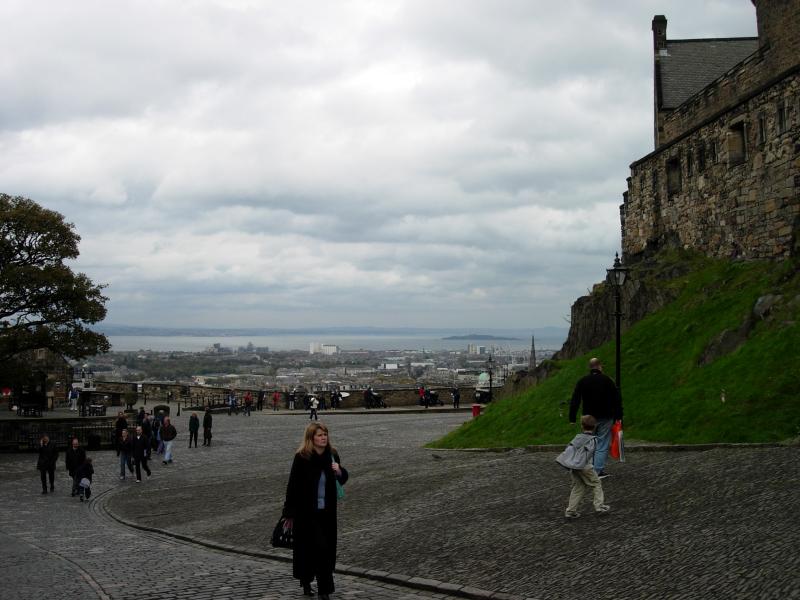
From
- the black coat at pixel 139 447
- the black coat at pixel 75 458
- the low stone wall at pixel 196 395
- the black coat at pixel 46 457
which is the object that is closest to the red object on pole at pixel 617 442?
the black coat at pixel 75 458

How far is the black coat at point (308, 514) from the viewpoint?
8.33m

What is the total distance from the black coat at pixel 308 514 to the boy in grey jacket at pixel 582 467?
11.9ft

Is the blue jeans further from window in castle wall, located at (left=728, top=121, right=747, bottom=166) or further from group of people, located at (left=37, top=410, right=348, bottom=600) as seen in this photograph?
window in castle wall, located at (left=728, top=121, right=747, bottom=166)

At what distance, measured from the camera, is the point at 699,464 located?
526 inches

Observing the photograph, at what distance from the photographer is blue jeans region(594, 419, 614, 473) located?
13.0 m

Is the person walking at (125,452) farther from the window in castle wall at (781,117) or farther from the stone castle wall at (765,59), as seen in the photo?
the stone castle wall at (765,59)

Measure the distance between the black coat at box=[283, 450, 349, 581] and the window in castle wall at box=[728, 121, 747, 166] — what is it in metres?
18.0

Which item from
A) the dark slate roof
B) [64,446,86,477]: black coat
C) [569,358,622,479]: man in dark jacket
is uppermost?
the dark slate roof

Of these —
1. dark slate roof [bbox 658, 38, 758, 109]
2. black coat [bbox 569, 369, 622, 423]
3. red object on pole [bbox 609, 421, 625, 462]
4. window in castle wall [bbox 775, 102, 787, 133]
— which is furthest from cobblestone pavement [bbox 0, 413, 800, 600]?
dark slate roof [bbox 658, 38, 758, 109]

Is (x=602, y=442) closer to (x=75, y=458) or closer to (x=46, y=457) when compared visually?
(x=75, y=458)

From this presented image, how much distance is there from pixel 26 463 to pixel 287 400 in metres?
24.4

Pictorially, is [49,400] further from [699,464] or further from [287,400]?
[699,464]

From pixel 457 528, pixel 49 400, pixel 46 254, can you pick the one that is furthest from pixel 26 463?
pixel 49 400

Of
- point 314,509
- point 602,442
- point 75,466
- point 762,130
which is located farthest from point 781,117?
point 75,466
